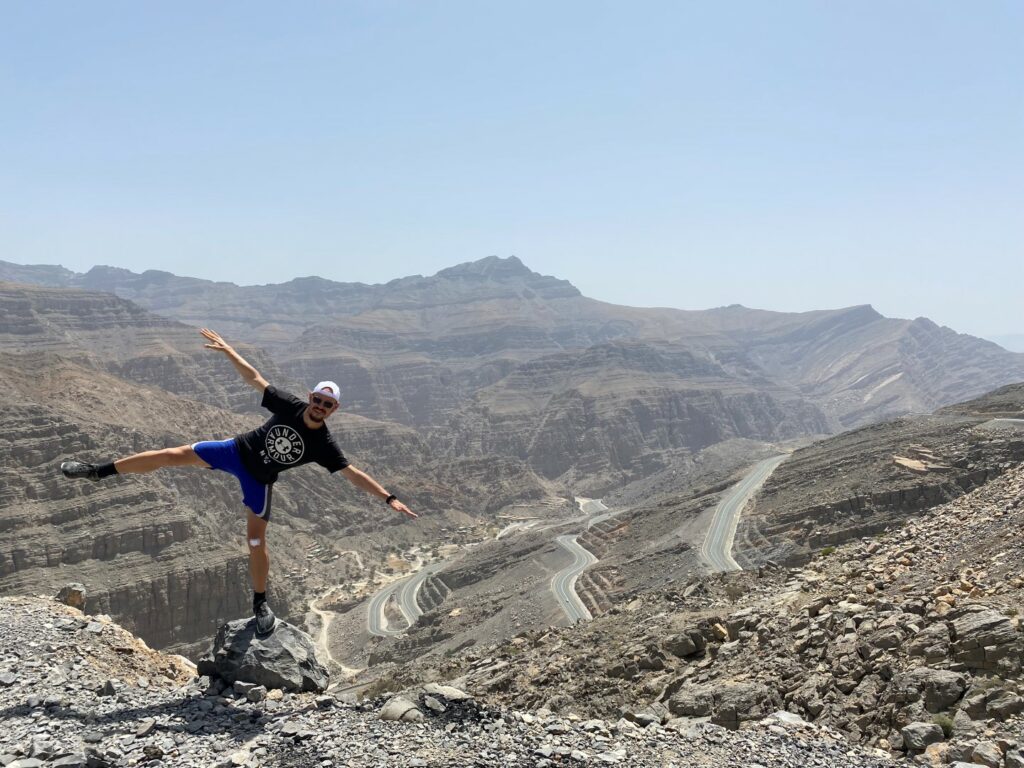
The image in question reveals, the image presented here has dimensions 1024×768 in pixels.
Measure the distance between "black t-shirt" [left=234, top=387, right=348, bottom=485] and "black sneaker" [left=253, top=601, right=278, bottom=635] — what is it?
2.04 meters

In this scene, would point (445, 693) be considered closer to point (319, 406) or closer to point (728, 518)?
point (319, 406)

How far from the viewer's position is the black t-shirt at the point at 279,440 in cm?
938

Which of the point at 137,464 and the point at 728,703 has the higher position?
the point at 137,464

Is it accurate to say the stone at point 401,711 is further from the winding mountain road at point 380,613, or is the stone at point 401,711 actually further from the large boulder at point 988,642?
the winding mountain road at point 380,613

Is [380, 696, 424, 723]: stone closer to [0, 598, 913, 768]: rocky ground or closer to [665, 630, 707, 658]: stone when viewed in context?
[0, 598, 913, 768]: rocky ground

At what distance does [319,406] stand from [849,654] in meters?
8.07

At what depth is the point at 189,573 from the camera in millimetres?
60969

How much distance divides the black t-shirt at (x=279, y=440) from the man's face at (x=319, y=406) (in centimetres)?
21

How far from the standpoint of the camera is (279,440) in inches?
369

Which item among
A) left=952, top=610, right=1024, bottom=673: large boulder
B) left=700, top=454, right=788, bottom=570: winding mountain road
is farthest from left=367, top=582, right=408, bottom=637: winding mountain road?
left=952, top=610, right=1024, bottom=673: large boulder

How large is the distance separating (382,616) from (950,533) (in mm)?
58230

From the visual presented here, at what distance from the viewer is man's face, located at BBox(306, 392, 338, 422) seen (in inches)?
362

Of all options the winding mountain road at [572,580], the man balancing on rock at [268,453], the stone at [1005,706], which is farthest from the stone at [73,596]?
the winding mountain road at [572,580]

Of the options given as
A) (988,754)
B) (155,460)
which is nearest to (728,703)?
(988,754)
